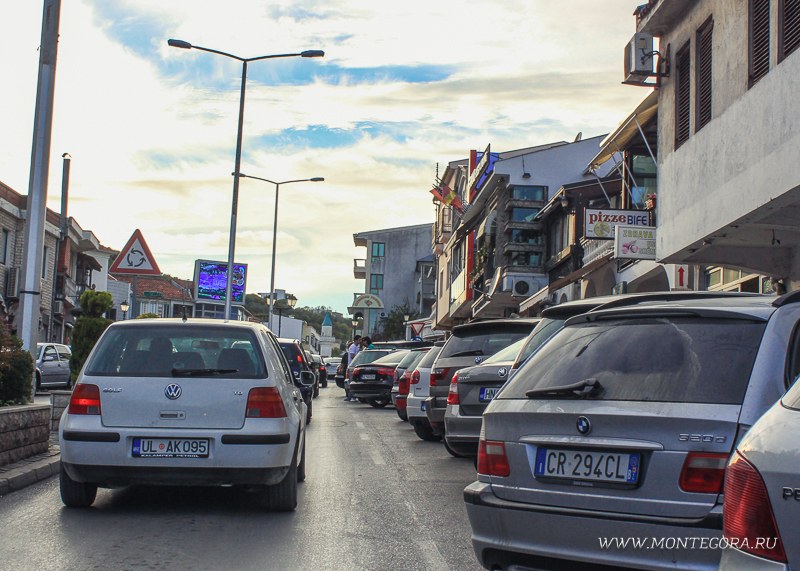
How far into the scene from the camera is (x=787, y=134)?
1106 centimetres

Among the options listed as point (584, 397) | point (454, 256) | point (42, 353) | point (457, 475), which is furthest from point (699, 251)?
point (454, 256)

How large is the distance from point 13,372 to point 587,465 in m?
7.94

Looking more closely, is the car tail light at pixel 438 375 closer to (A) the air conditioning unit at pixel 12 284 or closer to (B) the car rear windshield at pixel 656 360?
(B) the car rear windshield at pixel 656 360

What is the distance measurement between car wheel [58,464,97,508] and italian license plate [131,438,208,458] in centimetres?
65

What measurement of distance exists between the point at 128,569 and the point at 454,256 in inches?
2048

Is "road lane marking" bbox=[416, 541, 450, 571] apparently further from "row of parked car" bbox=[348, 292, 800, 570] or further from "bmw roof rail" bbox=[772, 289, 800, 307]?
"bmw roof rail" bbox=[772, 289, 800, 307]

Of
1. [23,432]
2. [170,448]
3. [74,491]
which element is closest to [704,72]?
[170,448]

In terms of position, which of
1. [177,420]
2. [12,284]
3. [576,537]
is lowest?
[576,537]

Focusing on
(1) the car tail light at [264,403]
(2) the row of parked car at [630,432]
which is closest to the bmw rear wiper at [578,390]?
(2) the row of parked car at [630,432]

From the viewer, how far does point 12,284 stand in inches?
1517

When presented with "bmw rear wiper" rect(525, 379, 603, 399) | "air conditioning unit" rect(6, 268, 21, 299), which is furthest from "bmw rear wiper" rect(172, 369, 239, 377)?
"air conditioning unit" rect(6, 268, 21, 299)

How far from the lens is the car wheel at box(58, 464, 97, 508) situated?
7.09m

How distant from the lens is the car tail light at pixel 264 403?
6980mm

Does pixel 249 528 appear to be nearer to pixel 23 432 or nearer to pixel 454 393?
pixel 454 393
